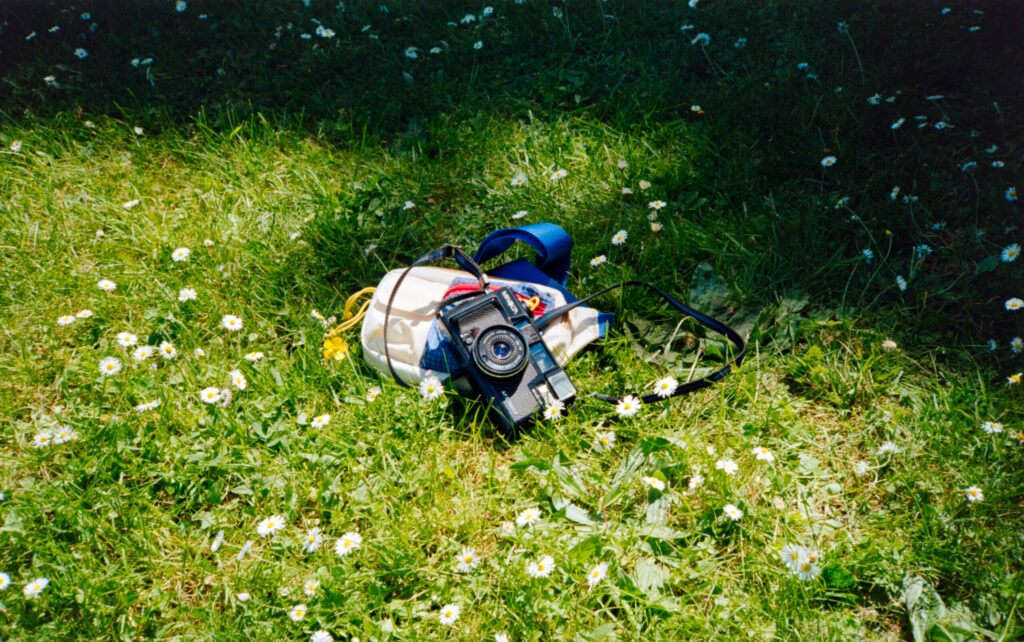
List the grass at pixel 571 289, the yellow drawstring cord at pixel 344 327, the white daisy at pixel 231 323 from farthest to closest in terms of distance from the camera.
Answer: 1. the white daisy at pixel 231 323
2. the yellow drawstring cord at pixel 344 327
3. the grass at pixel 571 289

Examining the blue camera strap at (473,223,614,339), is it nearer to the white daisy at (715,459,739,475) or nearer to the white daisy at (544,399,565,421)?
the white daisy at (544,399,565,421)

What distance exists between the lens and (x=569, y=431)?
231 cm

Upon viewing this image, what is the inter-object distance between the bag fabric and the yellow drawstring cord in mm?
97

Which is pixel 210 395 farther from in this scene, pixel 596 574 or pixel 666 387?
pixel 666 387

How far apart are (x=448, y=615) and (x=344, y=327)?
1189mm

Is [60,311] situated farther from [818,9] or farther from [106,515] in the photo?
[818,9]

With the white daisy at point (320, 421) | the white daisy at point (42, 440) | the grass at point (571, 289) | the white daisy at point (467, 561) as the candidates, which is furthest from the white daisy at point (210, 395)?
the white daisy at point (467, 561)

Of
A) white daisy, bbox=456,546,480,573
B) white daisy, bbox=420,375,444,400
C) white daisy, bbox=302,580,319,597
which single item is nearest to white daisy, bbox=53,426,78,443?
white daisy, bbox=302,580,319,597

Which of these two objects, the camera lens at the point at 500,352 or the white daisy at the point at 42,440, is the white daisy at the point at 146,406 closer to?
the white daisy at the point at 42,440

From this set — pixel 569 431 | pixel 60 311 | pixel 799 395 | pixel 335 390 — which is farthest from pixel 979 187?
pixel 60 311

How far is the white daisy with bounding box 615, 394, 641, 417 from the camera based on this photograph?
2.30m

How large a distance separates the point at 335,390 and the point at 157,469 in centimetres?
63

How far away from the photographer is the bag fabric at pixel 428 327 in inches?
94.4

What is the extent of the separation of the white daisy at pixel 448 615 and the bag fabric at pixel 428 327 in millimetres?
774
